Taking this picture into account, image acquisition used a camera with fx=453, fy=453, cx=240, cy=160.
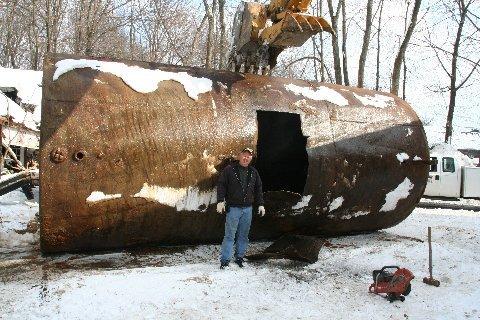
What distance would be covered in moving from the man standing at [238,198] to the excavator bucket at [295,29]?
168 cm

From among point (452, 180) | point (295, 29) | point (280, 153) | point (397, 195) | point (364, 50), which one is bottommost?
point (452, 180)

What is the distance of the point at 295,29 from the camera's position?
579cm

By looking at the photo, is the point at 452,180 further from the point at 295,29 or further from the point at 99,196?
the point at 99,196

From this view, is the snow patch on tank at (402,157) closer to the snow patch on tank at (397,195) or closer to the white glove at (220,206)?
the snow patch on tank at (397,195)

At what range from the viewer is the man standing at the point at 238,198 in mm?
5270

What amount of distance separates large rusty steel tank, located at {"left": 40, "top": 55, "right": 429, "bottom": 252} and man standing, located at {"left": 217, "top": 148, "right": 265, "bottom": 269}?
0.27 metres

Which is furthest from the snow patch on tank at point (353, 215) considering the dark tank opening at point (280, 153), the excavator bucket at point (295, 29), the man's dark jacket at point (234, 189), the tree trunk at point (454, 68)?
the tree trunk at point (454, 68)

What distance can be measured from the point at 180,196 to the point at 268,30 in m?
2.72

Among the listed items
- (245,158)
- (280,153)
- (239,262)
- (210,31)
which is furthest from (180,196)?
(210,31)

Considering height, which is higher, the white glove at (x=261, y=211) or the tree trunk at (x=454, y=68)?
the tree trunk at (x=454, y=68)

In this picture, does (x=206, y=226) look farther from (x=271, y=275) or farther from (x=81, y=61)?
(x=81, y=61)

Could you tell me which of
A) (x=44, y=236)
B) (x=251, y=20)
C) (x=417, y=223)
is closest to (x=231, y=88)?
(x=251, y=20)

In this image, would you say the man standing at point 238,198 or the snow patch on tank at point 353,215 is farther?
the snow patch on tank at point 353,215

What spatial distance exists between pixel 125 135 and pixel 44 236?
4.61 ft
